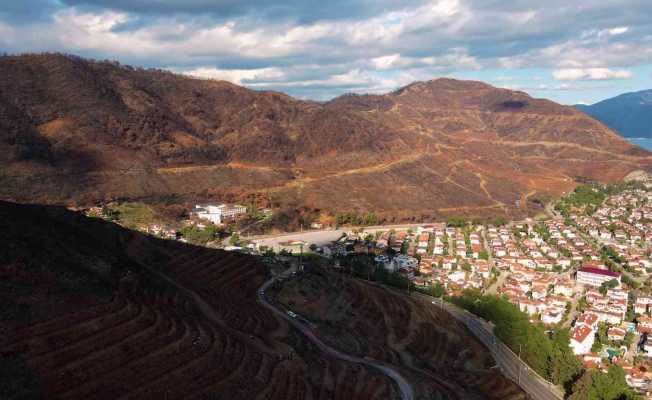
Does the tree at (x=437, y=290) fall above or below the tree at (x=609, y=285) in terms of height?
above

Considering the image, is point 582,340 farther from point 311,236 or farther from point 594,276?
point 311,236

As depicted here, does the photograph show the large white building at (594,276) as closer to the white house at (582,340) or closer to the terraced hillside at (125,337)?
the white house at (582,340)

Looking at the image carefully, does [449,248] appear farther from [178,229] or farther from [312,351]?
[312,351]

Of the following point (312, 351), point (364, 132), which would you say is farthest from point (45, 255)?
point (364, 132)

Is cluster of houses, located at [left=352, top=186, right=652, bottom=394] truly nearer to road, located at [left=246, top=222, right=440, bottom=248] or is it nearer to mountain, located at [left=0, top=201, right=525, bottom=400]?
road, located at [left=246, top=222, right=440, bottom=248]

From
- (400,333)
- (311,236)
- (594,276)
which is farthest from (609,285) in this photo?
(311,236)

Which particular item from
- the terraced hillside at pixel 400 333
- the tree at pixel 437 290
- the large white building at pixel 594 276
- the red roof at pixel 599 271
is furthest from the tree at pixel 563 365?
the red roof at pixel 599 271
